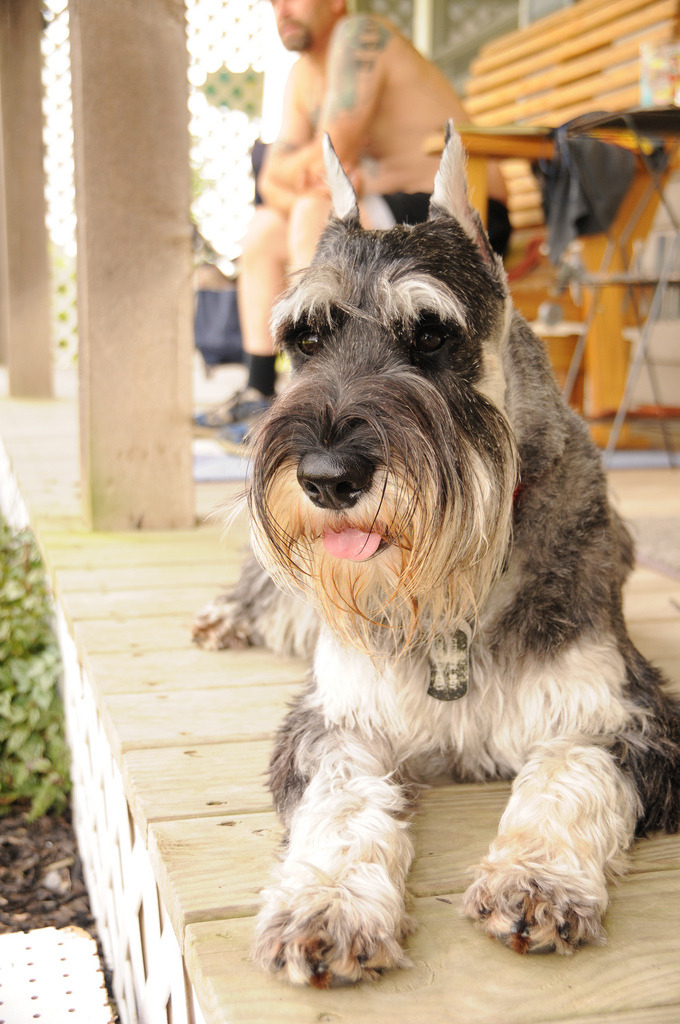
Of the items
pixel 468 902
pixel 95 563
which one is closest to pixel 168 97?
pixel 95 563

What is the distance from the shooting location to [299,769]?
5.86ft

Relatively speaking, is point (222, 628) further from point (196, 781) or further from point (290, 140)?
point (290, 140)

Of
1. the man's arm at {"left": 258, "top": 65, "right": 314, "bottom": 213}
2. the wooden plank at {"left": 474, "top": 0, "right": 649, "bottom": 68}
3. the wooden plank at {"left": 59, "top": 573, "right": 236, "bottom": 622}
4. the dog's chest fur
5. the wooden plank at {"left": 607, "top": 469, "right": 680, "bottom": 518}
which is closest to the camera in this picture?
the dog's chest fur

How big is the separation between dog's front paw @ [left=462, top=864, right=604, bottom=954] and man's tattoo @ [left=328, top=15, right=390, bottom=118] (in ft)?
13.2

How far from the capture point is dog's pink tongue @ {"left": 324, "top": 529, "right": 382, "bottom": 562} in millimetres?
1627

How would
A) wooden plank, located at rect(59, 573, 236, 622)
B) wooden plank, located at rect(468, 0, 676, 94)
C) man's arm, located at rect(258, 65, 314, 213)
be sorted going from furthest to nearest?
1. wooden plank, located at rect(468, 0, 676, 94)
2. man's arm, located at rect(258, 65, 314, 213)
3. wooden plank, located at rect(59, 573, 236, 622)

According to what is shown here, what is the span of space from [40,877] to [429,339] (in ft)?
6.69

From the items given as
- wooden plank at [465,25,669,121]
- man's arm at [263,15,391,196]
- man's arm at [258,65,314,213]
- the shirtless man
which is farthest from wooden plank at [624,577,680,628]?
wooden plank at [465,25,669,121]

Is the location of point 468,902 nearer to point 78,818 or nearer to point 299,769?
point 299,769

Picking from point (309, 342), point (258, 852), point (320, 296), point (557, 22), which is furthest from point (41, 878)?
point (557, 22)

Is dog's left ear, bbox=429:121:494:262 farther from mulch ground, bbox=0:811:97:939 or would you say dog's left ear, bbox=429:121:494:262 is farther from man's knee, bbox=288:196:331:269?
man's knee, bbox=288:196:331:269

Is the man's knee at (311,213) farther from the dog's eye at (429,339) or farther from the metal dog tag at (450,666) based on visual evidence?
the metal dog tag at (450,666)

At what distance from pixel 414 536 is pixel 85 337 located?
242 cm

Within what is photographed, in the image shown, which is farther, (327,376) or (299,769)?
(299,769)
